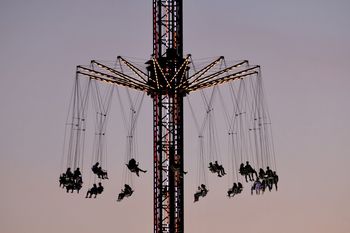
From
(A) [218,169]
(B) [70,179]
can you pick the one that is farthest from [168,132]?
(B) [70,179]

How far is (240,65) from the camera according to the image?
21.2 metres

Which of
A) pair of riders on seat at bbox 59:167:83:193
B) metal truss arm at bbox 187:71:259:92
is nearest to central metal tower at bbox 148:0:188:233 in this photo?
metal truss arm at bbox 187:71:259:92

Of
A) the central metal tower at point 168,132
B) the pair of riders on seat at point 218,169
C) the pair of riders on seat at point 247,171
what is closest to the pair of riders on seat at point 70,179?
the central metal tower at point 168,132

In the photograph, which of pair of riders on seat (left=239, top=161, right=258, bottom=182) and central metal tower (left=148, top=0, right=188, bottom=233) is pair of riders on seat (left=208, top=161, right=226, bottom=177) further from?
central metal tower (left=148, top=0, right=188, bottom=233)

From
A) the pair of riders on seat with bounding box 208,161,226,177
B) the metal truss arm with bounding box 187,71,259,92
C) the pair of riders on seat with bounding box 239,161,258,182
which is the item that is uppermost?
the metal truss arm with bounding box 187,71,259,92

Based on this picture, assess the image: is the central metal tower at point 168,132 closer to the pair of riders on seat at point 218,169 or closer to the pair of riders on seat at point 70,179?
the pair of riders on seat at point 218,169

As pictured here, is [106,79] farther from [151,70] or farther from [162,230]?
[162,230]

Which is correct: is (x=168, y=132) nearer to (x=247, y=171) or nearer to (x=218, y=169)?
(x=218, y=169)

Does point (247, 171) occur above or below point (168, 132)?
below

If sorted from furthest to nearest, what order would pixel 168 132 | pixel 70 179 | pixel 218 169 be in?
pixel 168 132 < pixel 218 169 < pixel 70 179

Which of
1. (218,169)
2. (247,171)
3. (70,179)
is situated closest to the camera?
(70,179)

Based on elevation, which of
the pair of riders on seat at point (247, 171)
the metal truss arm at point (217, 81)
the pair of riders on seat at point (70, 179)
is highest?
the metal truss arm at point (217, 81)

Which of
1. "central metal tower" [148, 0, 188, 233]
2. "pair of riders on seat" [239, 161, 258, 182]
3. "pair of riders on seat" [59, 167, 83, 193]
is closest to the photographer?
"pair of riders on seat" [59, 167, 83, 193]

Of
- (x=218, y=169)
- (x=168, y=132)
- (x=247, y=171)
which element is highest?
(x=168, y=132)
